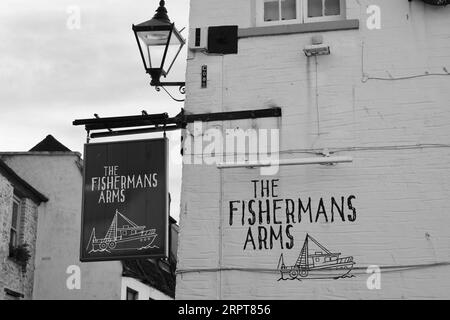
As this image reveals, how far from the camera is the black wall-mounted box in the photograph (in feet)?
29.6

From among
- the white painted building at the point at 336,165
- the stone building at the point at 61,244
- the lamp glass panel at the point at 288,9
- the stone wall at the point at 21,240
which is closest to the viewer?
the white painted building at the point at 336,165

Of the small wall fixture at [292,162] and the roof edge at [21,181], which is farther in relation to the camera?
the roof edge at [21,181]

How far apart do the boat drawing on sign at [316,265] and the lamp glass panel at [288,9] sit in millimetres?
2711

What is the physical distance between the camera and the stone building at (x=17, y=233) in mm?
17484

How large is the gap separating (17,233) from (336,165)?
1239 centimetres

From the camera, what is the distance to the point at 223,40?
29.6 feet

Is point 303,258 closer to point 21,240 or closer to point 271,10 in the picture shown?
point 271,10

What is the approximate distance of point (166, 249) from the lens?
7973 mm

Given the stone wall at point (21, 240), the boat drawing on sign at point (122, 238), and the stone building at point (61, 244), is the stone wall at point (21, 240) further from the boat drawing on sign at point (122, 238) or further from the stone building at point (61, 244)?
the boat drawing on sign at point (122, 238)

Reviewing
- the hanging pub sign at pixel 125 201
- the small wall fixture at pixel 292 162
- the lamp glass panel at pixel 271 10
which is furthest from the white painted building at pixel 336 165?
the hanging pub sign at pixel 125 201

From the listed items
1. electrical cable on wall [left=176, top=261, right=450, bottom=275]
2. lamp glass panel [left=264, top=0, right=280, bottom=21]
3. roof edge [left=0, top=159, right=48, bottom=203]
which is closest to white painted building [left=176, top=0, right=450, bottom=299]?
electrical cable on wall [left=176, top=261, right=450, bottom=275]

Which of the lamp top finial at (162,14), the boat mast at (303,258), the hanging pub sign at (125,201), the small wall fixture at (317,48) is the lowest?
the boat mast at (303,258)

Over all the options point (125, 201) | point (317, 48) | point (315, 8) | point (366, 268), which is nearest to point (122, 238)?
point (125, 201)
